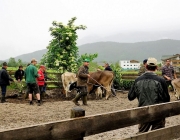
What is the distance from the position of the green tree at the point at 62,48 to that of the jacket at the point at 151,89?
42.4 ft

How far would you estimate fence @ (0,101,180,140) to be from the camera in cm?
263

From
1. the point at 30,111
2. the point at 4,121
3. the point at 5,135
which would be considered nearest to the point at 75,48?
the point at 30,111

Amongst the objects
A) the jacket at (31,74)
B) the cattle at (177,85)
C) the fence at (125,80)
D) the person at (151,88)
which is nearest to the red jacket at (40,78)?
the jacket at (31,74)

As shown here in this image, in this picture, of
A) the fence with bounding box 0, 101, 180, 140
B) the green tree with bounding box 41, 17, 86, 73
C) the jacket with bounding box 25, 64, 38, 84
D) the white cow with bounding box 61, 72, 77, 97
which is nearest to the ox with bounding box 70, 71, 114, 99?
the white cow with bounding box 61, 72, 77, 97

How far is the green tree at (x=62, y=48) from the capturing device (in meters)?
17.6

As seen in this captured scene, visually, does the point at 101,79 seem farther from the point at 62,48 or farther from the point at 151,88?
the point at 151,88

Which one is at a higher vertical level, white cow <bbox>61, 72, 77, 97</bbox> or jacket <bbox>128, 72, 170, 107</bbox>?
jacket <bbox>128, 72, 170, 107</bbox>

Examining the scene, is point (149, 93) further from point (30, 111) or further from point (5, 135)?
point (30, 111)

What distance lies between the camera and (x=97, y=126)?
324 centimetres

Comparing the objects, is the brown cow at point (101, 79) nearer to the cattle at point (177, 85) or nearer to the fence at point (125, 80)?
the fence at point (125, 80)

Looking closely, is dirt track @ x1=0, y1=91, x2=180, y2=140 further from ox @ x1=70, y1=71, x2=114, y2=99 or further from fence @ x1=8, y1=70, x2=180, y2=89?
fence @ x1=8, y1=70, x2=180, y2=89

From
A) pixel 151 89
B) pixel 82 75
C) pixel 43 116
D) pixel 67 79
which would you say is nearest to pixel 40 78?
pixel 82 75

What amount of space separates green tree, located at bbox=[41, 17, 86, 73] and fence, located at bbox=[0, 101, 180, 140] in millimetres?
13379

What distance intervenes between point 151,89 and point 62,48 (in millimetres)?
13473
